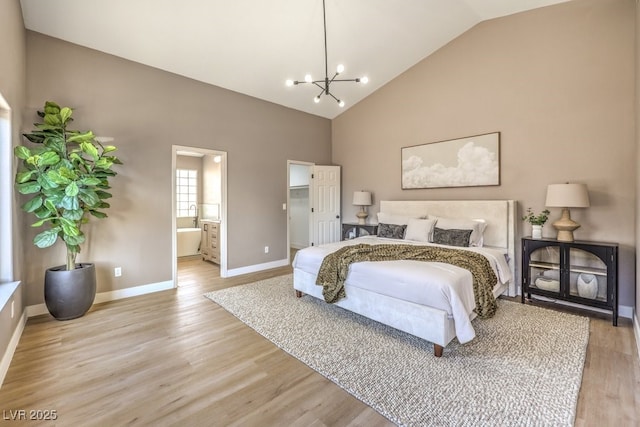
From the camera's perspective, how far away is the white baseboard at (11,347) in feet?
7.03

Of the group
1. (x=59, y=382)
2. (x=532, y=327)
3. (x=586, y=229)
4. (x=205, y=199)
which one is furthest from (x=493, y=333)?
(x=205, y=199)

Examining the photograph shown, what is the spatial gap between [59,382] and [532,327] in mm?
4088

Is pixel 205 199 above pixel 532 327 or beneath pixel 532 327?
above

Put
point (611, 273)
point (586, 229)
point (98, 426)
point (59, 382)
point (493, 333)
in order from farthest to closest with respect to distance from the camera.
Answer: point (586, 229) → point (611, 273) → point (493, 333) → point (59, 382) → point (98, 426)

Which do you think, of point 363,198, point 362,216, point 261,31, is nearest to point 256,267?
point 362,216

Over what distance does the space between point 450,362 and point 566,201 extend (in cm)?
238

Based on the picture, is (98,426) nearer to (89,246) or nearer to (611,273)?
(89,246)

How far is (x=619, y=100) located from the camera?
3309 millimetres

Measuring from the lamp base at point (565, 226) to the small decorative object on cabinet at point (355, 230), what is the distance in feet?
8.98

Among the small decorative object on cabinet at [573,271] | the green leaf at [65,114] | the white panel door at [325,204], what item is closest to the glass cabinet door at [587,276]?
the small decorative object on cabinet at [573,271]

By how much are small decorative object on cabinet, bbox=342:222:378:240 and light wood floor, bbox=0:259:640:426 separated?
3185mm

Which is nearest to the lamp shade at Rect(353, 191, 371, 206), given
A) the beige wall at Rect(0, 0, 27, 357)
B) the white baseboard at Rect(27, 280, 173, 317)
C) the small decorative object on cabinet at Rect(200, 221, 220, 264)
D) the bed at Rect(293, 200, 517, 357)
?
the bed at Rect(293, 200, 517, 357)

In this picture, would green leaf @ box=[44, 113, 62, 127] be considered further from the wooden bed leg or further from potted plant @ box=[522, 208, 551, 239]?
potted plant @ box=[522, 208, 551, 239]

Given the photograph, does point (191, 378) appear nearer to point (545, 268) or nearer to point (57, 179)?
point (57, 179)
